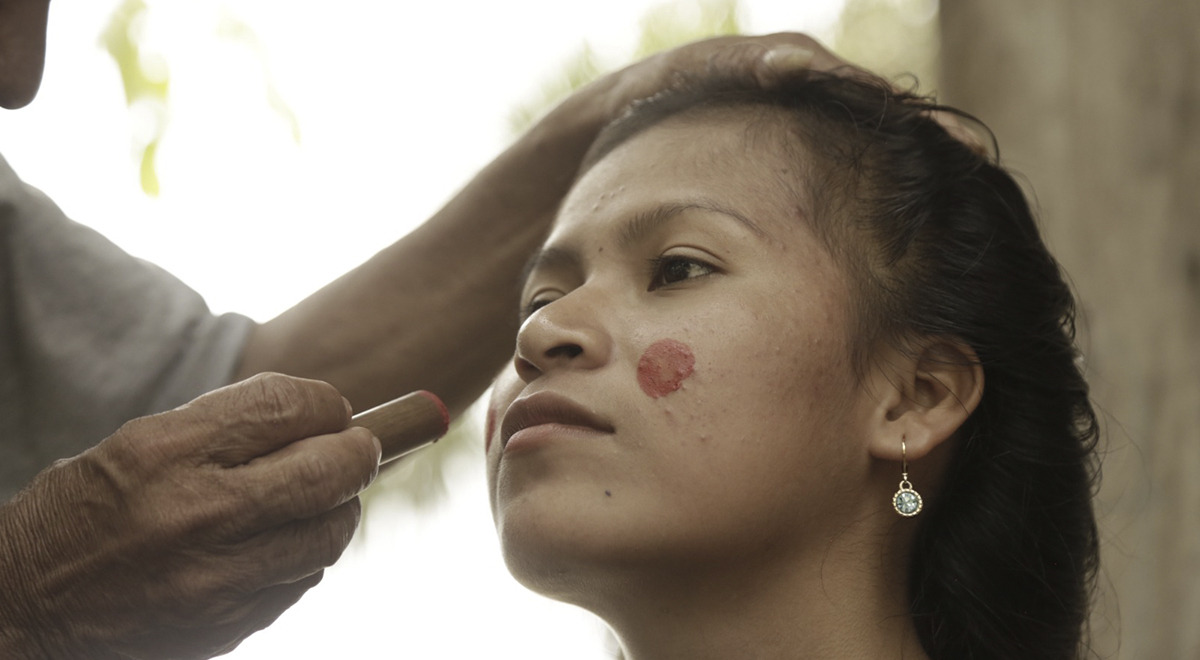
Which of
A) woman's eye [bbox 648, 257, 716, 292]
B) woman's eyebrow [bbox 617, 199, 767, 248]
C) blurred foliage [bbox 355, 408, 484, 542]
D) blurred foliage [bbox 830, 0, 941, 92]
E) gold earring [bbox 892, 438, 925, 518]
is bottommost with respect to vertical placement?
blurred foliage [bbox 355, 408, 484, 542]

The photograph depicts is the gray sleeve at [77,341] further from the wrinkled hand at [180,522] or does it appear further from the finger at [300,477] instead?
the finger at [300,477]

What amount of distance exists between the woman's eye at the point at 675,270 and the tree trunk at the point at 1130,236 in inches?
43.2

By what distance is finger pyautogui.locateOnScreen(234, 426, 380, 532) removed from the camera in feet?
4.53

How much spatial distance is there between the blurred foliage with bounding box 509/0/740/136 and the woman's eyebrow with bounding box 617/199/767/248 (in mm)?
2393

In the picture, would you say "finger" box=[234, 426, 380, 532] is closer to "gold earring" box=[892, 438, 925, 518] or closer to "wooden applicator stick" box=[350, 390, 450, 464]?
"wooden applicator stick" box=[350, 390, 450, 464]

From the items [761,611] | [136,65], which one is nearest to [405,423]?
[761,611]

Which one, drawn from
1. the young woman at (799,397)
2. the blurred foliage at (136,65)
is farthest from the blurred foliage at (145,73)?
the young woman at (799,397)

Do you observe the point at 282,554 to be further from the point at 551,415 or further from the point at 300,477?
the point at 551,415

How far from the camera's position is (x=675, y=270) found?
1670mm

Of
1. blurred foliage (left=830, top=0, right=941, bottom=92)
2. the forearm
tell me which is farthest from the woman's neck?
blurred foliage (left=830, top=0, right=941, bottom=92)

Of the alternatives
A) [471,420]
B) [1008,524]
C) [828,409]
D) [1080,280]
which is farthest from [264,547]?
[471,420]

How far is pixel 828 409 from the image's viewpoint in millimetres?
1618

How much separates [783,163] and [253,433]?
92 centimetres

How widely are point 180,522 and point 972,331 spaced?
119 centimetres
